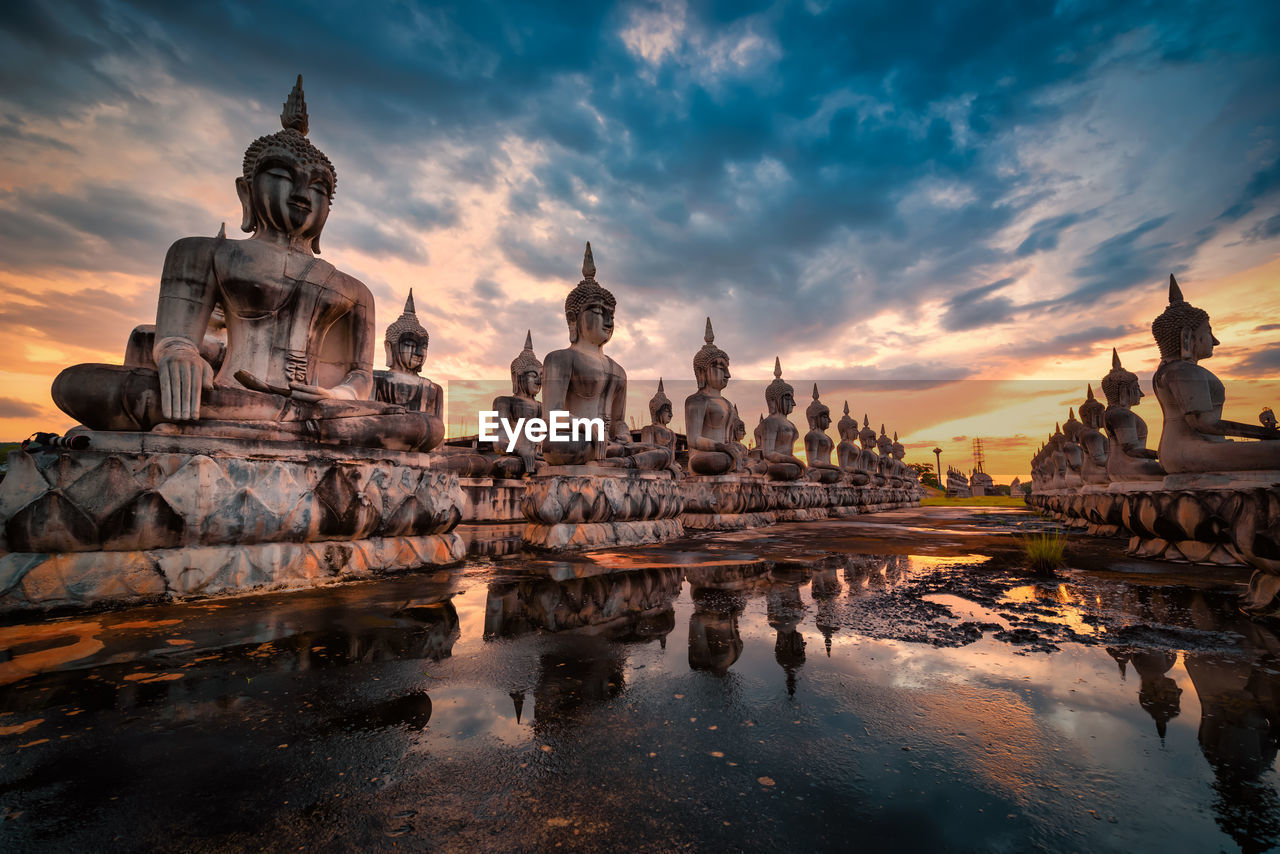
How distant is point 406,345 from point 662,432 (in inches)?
235

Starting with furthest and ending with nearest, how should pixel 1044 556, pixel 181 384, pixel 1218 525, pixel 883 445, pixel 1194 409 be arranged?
1. pixel 883 445
2. pixel 1194 409
3. pixel 1218 525
4. pixel 1044 556
5. pixel 181 384

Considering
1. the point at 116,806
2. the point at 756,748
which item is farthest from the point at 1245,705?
the point at 116,806

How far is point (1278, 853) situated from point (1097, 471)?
42.4 feet

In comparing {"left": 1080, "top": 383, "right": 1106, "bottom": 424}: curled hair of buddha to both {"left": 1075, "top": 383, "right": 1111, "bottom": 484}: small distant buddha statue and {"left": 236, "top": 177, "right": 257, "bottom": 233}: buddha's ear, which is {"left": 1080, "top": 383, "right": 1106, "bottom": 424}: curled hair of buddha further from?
{"left": 236, "top": 177, "right": 257, "bottom": 233}: buddha's ear

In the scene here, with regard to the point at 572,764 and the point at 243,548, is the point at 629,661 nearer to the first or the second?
the point at 572,764

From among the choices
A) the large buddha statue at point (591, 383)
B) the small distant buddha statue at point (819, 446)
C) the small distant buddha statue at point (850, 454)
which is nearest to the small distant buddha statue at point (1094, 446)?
the small distant buddha statue at point (819, 446)

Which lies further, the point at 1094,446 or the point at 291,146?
the point at 1094,446

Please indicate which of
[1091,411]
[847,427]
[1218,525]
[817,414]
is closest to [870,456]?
[847,427]

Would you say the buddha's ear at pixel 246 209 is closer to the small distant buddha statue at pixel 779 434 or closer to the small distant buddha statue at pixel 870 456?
the small distant buddha statue at pixel 779 434

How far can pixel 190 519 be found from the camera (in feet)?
9.09

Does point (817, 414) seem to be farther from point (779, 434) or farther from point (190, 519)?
point (190, 519)

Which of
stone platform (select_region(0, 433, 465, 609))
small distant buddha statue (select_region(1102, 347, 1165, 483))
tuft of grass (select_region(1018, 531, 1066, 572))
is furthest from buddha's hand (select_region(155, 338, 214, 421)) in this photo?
small distant buddha statue (select_region(1102, 347, 1165, 483))

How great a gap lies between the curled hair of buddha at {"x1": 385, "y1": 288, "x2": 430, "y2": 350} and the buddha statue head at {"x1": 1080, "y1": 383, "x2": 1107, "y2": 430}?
14679 millimetres

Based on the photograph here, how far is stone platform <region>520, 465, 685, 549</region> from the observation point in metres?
5.03
